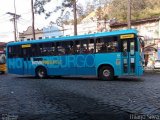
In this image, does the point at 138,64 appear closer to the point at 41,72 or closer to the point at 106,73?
the point at 106,73

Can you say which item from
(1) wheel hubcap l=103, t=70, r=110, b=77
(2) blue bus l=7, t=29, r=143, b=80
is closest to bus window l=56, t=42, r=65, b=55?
(2) blue bus l=7, t=29, r=143, b=80

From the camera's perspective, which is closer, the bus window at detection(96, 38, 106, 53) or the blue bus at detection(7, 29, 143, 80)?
the blue bus at detection(7, 29, 143, 80)

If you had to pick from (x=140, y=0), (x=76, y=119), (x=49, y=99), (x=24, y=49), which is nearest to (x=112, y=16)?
(x=140, y=0)

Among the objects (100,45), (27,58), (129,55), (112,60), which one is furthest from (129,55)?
(27,58)

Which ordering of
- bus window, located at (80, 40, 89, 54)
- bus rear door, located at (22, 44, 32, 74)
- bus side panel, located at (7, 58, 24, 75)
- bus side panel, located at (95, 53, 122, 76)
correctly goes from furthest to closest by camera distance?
bus side panel, located at (7, 58, 24, 75) < bus rear door, located at (22, 44, 32, 74) < bus window, located at (80, 40, 89, 54) < bus side panel, located at (95, 53, 122, 76)

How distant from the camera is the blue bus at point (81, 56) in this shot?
69.3 ft

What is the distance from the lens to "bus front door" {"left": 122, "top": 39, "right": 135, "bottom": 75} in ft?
68.8

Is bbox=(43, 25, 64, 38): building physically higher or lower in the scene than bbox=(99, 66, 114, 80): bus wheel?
higher

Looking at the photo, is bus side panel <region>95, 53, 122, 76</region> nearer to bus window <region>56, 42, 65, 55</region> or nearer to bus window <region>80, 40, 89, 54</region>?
bus window <region>80, 40, 89, 54</region>

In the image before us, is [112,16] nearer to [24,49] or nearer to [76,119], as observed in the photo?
[24,49]

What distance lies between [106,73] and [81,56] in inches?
83.2

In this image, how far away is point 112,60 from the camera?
21.8m

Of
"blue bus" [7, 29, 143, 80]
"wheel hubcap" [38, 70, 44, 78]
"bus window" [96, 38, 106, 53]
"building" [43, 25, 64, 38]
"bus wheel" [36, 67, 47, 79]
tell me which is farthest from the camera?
"building" [43, 25, 64, 38]

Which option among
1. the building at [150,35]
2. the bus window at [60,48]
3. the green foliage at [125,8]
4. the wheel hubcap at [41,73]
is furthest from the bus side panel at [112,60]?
the green foliage at [125,8]
